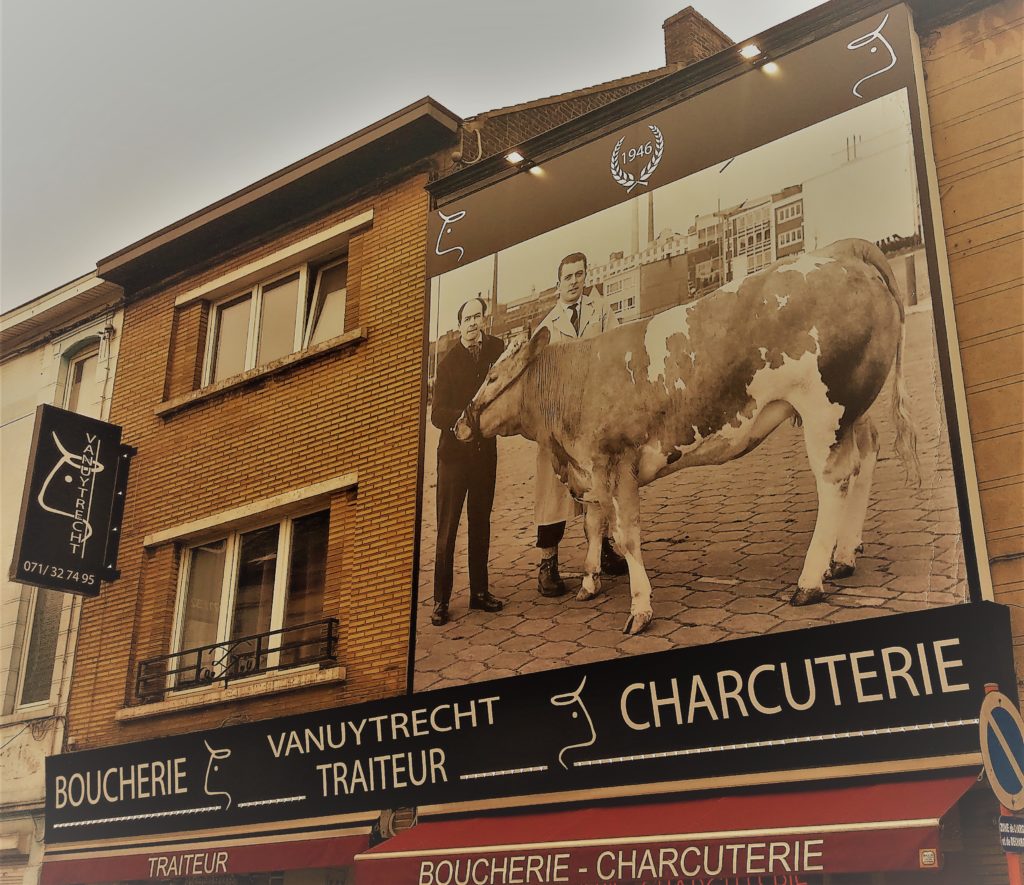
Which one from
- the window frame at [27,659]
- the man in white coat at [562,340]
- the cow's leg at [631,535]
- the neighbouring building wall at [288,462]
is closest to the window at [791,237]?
the man in white coat at [562,340]

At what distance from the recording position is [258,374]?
43.6ft

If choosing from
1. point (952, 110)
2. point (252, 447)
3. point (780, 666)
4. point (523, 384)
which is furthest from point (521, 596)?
point (952, 110)

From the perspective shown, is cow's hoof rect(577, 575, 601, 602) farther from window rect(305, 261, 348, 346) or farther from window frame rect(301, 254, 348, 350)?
window frame rect(301, 254, 348, 350)

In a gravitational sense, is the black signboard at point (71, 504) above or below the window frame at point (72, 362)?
below

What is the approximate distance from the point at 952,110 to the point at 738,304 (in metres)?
2.17

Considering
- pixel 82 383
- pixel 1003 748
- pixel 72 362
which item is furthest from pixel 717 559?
pixel 72 362

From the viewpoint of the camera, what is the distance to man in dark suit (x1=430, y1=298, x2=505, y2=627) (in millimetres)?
10781

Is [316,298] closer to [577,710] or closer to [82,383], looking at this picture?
[82,383]

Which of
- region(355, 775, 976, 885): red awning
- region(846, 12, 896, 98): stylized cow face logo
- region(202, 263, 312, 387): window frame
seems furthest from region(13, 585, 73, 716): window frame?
region(846, 12, 896, 98): stylized cow face logo

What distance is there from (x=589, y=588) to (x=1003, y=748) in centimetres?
400

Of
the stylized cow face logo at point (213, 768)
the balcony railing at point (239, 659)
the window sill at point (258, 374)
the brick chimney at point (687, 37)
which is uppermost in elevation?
the brick chimney at point (687, 37)

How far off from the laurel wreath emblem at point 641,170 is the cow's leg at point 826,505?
10.1 feet

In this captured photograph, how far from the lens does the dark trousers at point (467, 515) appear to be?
10.8m

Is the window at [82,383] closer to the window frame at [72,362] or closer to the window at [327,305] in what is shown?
the window frame at [72,362]
